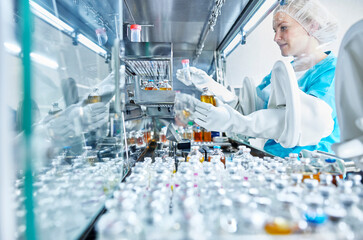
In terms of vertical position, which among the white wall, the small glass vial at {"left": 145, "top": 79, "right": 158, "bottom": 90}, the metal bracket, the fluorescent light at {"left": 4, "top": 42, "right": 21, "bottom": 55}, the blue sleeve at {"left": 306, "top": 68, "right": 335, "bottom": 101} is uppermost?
the metal bracket

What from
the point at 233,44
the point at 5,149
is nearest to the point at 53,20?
the point at 5,149

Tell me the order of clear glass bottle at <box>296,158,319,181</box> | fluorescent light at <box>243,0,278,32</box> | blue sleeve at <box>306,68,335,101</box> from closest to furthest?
clear glass bottle at <box>296,158,319,181</box> < blue sleeve at <box>306,68,335,101</box> < fluorescent light at <box>243,0,278,32</box>

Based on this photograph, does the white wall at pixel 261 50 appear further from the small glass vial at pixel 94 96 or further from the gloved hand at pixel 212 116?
the small glass vial at pixel 94 96

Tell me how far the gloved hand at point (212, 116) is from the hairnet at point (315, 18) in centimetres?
97

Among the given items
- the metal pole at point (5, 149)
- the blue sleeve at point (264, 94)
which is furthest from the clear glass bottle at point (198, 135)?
the metal pole at point (5, 149)

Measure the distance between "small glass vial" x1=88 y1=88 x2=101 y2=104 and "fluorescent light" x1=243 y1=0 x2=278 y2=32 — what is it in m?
2.05

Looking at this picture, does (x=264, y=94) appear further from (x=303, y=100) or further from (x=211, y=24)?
(x=211, y=24)

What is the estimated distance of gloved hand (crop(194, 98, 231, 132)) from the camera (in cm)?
142

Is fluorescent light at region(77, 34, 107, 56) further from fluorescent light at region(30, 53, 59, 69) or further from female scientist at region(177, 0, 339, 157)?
→ female scientist at region(177, 0, 339, 157)

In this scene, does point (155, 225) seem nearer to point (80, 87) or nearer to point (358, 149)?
point (80, 87)

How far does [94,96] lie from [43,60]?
1.16 ft

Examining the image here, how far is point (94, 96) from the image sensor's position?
81 centimetres

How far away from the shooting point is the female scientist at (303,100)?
119 cm

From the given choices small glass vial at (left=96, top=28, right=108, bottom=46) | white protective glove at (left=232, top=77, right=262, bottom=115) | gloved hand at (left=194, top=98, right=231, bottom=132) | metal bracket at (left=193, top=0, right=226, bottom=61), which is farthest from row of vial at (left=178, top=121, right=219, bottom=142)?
small glass vial at (left=96, top=28, right=108, bottom=46)
